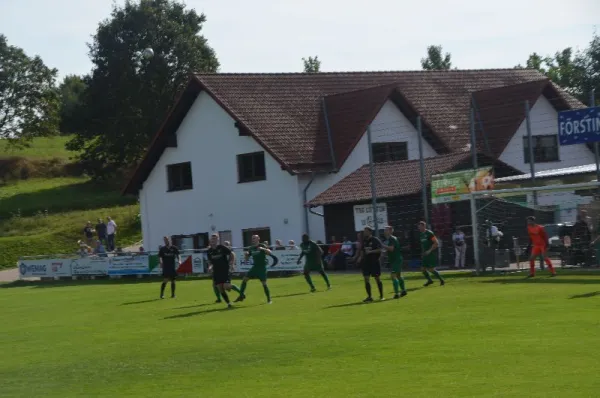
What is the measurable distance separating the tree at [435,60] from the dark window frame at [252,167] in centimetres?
5667

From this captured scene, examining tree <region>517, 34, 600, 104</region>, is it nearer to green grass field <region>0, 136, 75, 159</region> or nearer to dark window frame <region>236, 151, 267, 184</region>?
dark window frame <region>236, 151, 267, 184</region>

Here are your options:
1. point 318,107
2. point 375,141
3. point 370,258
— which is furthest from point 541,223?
point 318,107

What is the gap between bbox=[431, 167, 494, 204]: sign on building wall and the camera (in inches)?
1401

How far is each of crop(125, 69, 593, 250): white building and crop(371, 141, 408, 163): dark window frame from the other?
52mm

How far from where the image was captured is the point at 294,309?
27.3 metres

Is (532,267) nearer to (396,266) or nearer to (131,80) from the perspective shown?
(396,266)

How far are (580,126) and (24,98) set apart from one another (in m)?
63.5

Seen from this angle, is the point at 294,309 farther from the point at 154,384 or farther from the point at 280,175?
the point at 280,175

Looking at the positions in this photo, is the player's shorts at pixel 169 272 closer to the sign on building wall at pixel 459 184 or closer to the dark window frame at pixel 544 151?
the sign on building wall at pixel 459 184

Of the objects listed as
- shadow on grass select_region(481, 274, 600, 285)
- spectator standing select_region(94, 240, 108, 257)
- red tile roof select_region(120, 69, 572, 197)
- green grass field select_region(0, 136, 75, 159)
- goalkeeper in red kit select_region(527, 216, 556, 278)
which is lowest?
shadow on grass select_region(481, 274, 600, 285)

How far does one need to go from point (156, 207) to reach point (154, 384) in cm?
3948

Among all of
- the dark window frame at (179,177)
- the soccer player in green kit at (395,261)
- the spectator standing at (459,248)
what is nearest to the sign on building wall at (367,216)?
the spectator standing at (459,248)

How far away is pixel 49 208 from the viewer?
7538 cm

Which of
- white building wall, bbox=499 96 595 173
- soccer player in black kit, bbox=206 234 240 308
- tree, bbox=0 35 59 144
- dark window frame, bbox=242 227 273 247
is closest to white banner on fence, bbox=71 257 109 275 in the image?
dark window frame, bbox=242 227 273 247
